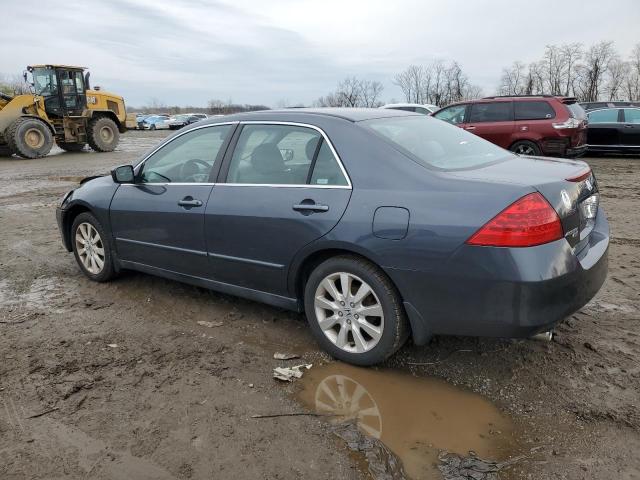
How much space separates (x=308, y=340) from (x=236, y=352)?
19.7 inches

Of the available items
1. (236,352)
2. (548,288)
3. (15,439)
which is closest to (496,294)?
(548,288)

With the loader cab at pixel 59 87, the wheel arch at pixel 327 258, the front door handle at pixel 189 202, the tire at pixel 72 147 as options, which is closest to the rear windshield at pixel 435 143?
the wheel arch at pixel 327 258

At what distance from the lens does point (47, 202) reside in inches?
379

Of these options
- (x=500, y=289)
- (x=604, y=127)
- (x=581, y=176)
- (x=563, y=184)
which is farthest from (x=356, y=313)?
(x=604, y=127)

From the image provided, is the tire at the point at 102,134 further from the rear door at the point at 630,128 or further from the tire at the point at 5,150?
the rear door at the point at 630,128

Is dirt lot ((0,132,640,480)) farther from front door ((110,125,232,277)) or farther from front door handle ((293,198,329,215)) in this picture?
front door handle ((293,198,329,215))

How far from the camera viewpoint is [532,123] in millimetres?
11297

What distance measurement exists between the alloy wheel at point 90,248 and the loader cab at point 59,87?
53.6ft

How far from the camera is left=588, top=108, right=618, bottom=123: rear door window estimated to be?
13.4 m

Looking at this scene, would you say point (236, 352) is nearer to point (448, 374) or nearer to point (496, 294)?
point (448, 374)

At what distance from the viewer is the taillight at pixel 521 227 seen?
8.59 ft

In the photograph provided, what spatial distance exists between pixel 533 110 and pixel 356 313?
9899 mm

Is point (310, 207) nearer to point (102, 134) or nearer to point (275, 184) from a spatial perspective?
point (275, 184)

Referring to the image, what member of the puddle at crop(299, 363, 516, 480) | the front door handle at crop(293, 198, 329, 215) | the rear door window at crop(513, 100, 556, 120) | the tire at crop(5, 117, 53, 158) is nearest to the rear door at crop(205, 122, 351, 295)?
the front door handle at crop(293, 198, 329, 215)
